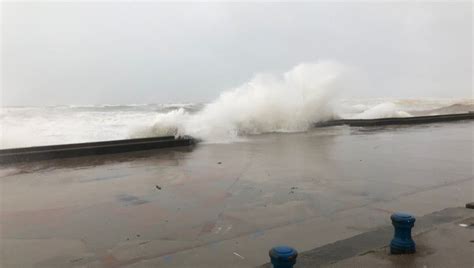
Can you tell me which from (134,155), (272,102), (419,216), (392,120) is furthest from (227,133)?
(419,216)

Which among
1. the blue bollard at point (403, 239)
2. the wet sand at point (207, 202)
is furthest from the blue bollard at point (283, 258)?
the blue bollard at point (403, 239)

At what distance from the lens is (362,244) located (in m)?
3.81

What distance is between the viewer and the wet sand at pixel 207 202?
13.2 ft

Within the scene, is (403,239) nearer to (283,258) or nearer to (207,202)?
(283,258)

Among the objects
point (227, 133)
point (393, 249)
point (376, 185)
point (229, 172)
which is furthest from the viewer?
point (227, 133)

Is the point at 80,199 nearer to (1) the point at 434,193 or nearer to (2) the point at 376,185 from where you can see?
(2) the point at 376,185

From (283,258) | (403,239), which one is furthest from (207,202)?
(283,258)

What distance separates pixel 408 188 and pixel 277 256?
4321 millimetres

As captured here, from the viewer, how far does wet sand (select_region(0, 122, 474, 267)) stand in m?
4.01

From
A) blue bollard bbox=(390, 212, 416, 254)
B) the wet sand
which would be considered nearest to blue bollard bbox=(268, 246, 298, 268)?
the wet sand

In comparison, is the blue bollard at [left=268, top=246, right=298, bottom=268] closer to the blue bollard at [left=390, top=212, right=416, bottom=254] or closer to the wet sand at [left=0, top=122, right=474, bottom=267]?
the wet sand at [left=0, top=122, right=474, bottom=267]

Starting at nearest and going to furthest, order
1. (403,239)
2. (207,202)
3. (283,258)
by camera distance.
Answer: (283,258) < (403,239) < (207,202)

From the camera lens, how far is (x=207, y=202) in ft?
18.8

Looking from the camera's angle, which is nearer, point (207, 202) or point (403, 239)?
point (403, 239)
